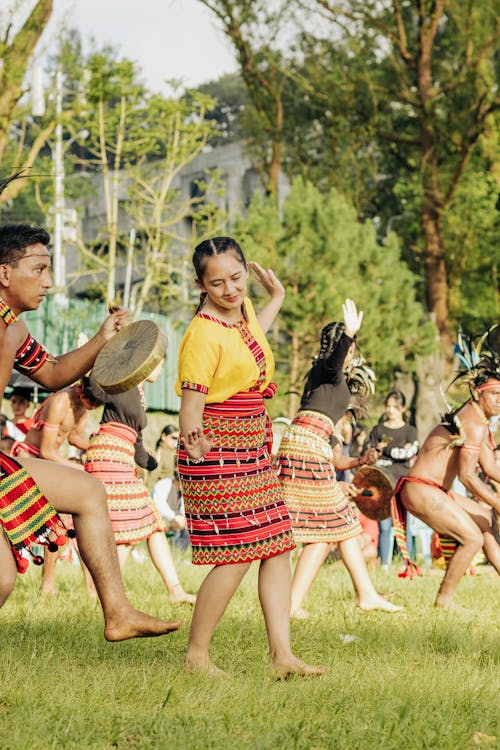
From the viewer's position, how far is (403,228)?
3206 cm

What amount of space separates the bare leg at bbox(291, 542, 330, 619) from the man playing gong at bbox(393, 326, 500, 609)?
0.79 m

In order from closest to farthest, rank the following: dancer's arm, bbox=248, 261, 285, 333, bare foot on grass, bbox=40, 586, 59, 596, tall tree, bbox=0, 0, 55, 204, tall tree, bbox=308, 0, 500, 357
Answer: dancer's arm, bbox=248, 261, 285, 333 → bare foot on grass, bbox=40, 586, 59, 596 → tall tree, bbox=0, 0, 55, 204 → tall tree, bbox=308, 0, 500, 357

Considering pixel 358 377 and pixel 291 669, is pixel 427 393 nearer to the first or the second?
pixel 358 377

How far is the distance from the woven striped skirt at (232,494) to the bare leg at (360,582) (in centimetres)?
266

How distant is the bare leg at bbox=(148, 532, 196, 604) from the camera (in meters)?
7.85

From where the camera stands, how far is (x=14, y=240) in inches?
197

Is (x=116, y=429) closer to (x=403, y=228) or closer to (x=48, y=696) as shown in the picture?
(x=48, y=696)

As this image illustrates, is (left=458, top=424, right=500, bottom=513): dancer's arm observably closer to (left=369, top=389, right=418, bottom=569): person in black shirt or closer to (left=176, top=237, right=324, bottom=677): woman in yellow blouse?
(left=176, top=237, right=324, bottom=677): woman in yellow blouse

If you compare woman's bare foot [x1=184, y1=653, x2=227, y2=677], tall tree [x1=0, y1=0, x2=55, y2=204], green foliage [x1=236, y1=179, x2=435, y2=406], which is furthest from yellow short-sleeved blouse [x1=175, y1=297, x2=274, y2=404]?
green foliage [x1=236, y1=179, x2=435, y2=406]

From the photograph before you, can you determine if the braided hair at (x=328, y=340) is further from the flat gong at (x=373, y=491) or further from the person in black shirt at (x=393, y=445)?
the person in black shirt at (x=393, y=445)

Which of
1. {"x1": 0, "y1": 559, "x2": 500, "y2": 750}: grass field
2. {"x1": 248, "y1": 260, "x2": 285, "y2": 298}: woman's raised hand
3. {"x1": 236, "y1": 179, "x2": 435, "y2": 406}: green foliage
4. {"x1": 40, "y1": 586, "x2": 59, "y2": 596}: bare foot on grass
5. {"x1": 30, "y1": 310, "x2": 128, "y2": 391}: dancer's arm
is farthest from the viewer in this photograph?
{"x1": 236, "y1": 179, "x2": 435, "y2": 406}: green foliage

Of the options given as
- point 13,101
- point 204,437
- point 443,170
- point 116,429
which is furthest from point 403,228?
point 204,437

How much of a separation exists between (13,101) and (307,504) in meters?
9.11

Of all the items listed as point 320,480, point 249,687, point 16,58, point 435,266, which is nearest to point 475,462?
point 320,480
